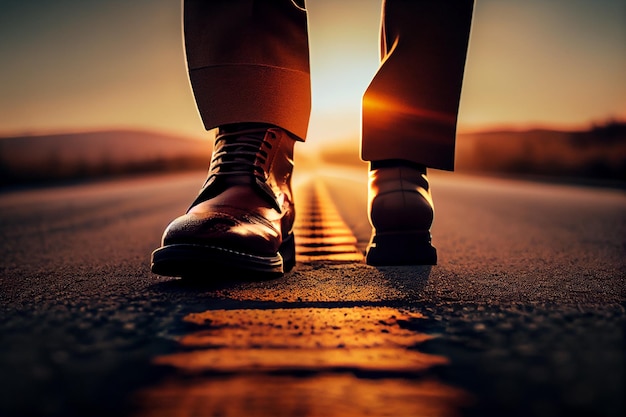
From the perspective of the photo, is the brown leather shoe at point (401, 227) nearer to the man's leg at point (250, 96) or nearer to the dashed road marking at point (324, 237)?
the dashed road marking at point (324, 237)

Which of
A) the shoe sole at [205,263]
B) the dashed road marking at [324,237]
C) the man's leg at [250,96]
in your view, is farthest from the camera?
the dashed road marking at [324,237]

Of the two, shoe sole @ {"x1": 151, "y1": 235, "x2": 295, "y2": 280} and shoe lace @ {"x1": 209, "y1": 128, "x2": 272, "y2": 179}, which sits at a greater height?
shoe lace @ {"x1": 209, "y1": 128, "x2": 272, "y2": 179}

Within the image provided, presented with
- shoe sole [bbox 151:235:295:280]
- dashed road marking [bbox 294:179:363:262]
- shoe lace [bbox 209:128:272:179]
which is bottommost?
dashed road marking [bbox 294:179:363:262]

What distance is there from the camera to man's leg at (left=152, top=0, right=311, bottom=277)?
4.85 feet

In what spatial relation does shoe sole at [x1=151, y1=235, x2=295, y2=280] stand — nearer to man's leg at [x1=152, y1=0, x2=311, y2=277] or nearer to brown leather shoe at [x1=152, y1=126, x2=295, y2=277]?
brown leather shoe at [x1=152, y1=126, x2=295, y2=277]

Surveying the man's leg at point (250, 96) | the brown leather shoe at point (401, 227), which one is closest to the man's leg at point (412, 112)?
the brown leather shoe at point (401, 227)

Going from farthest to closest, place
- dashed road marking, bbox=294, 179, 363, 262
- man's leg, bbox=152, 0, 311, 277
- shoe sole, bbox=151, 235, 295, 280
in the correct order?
dashed road marking, bbox=294, 179, 363, 262 < man's leg, bbox=152, 0, 311, 277 < shoe sole, bbox=151, 235, 295, 280

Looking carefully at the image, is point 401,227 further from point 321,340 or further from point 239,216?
point 321,340

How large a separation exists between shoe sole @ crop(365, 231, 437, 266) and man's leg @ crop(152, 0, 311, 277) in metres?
0.27

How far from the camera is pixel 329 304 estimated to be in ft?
3.41

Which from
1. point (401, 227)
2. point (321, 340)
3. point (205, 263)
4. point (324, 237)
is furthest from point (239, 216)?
point (324, 237)

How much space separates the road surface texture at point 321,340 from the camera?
56cm

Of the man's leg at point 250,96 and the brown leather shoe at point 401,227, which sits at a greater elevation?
the man's leg at point 250,96

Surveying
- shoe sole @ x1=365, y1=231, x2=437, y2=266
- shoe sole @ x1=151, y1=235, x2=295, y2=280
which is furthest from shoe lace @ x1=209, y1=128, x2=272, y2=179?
shoe sole @ x1=365, y1=231, x2=437, y2=266
